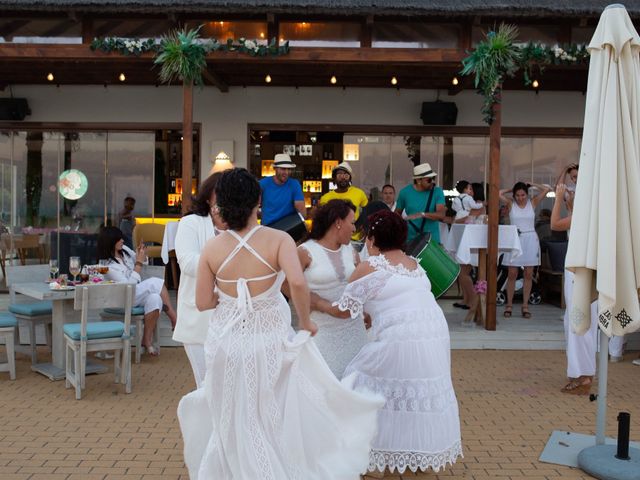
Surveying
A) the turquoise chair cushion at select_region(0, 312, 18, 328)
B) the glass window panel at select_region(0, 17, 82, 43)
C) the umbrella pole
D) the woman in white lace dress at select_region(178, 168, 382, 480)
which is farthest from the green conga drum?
the glass window panel at select_region(0, 17, 82, 43)

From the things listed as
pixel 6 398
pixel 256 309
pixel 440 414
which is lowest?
pixel 6 398

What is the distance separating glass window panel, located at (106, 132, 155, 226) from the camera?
11.5m

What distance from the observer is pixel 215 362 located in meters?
3.39

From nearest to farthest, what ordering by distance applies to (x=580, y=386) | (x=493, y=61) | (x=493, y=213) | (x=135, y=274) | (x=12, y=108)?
(x=580, y=386)
(x=135, y=274)
(x=493, y=61)
(x=493, y=213)
(x=12, y=108)

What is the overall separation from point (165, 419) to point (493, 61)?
5.34 m

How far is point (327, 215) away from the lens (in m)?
4.46

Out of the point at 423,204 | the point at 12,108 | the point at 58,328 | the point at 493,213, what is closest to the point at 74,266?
the point at 58,328

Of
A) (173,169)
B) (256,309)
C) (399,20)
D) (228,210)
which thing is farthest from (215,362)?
(173,169)

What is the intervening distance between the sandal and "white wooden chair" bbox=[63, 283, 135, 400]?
13.2 feet

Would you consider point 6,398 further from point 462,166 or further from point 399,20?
point 462,166

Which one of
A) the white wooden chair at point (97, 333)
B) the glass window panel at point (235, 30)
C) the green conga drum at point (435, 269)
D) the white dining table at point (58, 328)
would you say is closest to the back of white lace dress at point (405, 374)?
the green conga drum at point (435, 269)

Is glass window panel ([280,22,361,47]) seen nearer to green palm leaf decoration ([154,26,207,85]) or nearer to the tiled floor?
green palm leaf decoration ([154,26,207,85])

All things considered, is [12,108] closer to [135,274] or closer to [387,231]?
[135,274]

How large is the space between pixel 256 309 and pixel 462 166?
897cm
